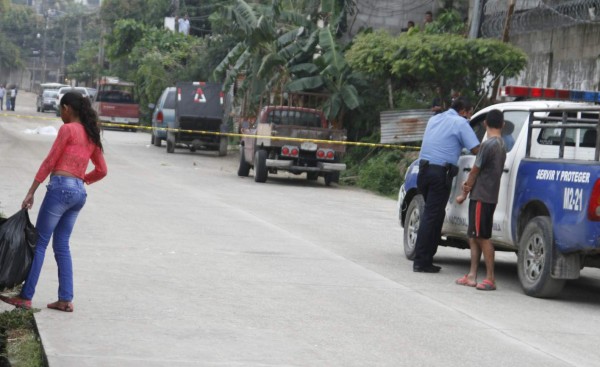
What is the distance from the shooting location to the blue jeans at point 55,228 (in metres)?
9.01

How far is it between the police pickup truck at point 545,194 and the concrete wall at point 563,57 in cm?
1330

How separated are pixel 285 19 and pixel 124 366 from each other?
27.9 m

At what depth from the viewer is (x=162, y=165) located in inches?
1241

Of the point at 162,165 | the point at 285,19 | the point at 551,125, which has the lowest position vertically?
the point at 162,165

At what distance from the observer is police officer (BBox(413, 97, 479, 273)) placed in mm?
12781

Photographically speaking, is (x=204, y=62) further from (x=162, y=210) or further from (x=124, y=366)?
(x=124, y=366)

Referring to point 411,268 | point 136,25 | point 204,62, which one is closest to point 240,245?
point 411,268

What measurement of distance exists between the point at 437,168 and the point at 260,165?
14177 mm

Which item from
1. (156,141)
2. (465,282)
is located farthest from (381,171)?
(156,141)

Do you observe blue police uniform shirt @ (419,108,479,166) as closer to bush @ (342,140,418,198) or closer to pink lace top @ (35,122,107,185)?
pink lace top @ (35,122,107,185)

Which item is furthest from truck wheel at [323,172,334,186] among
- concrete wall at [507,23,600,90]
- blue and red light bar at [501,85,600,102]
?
blue and red light bar at [501,85,600,102]

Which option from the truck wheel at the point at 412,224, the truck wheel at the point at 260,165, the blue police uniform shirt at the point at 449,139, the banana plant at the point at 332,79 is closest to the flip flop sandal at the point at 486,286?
the blue police uniform shirt at the point at 449,139

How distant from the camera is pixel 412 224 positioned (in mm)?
14008

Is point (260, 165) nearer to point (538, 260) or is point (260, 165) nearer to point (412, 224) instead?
point (412, 224)
